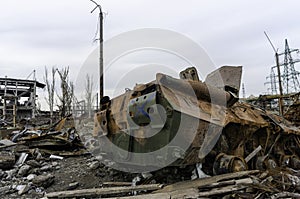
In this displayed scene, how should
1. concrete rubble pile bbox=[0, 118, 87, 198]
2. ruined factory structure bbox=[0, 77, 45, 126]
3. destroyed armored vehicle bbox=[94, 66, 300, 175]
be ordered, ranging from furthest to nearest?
ruined factory structure bbox=[0, 77, 45, 126] < concrete rubble pile bbox=[0, 118, 87, 198] < destroyed armored vehicle bbox=[94, 66, 300, 175]

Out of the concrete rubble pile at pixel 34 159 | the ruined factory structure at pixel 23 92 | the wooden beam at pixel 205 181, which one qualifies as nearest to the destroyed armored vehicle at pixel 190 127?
the wooden beam at pixel 205 181

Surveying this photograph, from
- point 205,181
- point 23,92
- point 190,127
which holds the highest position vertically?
point 23,92

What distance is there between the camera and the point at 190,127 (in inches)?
141

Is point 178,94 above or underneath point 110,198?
above

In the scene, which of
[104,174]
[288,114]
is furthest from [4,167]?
[288,114]

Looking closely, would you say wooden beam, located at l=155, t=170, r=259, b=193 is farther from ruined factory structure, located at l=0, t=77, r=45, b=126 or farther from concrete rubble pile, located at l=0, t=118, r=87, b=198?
ruined factory structure, located at l=0, t=77, r=45, b=126

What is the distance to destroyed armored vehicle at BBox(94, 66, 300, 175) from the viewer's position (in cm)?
361

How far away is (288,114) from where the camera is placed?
756cm

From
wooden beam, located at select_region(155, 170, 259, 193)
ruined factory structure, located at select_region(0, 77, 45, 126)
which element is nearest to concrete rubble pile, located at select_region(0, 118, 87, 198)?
wooden beam, located at select_region(155, 170, 259, 193)

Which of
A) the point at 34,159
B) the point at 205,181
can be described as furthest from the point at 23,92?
the point at 205,181

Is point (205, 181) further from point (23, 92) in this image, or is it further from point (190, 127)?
point (23, 92)

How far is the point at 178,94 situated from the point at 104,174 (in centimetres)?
235

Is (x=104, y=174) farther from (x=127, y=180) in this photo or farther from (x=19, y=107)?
(x=19, y=107)

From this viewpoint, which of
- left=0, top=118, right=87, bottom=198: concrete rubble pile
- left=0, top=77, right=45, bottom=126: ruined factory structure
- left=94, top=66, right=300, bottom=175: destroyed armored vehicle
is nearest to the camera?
left=94, top=66, right=300, bottom=175: destroyed armored vehicle
